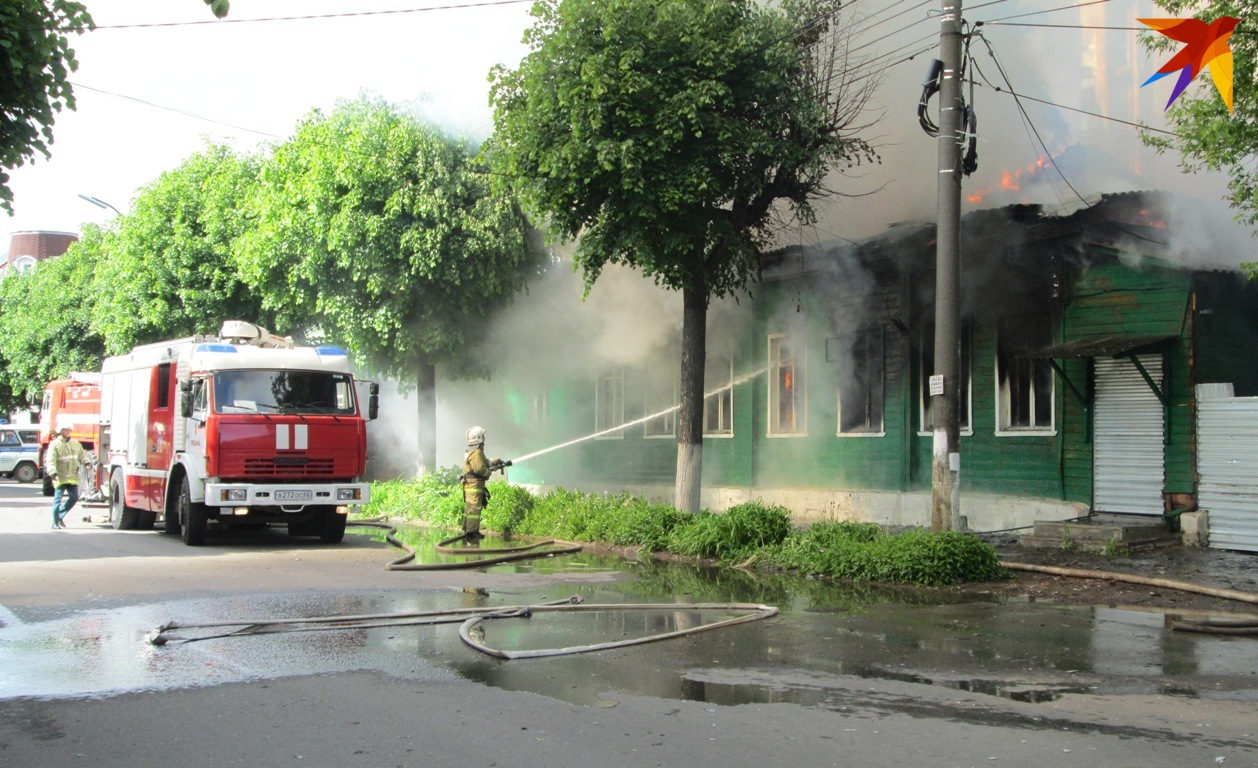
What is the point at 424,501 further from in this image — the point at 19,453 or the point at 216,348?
the point at 19,453

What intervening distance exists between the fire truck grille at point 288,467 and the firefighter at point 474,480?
218 cm

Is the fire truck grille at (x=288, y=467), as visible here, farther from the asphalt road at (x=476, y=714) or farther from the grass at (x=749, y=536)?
the asphalt road at (x=476, y=714)

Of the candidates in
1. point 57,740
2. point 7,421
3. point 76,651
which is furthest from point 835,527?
point 7,421

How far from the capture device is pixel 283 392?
1505 centimetres

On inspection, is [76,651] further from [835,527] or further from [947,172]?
[947,172]

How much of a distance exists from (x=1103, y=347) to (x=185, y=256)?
22.5 metres

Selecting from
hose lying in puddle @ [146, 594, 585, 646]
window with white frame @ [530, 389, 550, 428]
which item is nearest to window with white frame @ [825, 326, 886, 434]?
window with white frame @ [530, 389, 550, 428]

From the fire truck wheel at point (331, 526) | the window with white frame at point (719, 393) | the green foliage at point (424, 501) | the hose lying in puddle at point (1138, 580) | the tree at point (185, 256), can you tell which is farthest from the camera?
the tree at point (185, 256)

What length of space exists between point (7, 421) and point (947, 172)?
57622mm

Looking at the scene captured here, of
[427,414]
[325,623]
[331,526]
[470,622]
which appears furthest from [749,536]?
[427,414]

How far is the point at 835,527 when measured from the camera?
41.4ft

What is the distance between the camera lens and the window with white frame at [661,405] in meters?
22.2

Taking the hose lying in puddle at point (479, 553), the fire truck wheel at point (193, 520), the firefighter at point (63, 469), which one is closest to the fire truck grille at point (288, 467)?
the fire truck wheel at point (193, 520)

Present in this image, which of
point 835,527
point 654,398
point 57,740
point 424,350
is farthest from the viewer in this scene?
point 654,398
